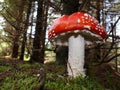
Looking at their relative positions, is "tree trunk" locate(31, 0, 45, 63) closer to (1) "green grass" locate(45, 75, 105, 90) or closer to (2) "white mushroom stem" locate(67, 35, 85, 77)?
(2) "white mushroom stem" locate(67, 35, 85, 77)

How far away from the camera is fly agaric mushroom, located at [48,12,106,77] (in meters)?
2.55

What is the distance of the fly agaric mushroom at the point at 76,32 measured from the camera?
2.55 metres

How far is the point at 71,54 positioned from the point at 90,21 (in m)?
0.54

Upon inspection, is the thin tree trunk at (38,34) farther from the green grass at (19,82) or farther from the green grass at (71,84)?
the green grass at (71,84)

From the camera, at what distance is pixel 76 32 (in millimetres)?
2584

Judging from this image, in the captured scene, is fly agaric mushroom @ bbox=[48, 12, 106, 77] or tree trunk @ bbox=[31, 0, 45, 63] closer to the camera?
fly agaric mushroom @ bbox=[48, 12, 106, 77]

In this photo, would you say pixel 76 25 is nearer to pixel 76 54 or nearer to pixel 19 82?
pixel 76 54

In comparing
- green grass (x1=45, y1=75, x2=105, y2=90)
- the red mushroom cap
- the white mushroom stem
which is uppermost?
the red mushroom cap

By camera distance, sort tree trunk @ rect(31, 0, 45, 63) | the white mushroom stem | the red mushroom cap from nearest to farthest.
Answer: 1. the red mushroom cap
2. the white mushroom stem
3. tree trunk @ rect(31, 0, 45, 63)

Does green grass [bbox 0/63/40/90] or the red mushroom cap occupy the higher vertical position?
the red mushroom cap

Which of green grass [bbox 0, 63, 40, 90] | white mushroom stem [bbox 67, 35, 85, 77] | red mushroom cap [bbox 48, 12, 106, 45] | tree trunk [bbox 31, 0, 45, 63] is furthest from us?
tree trunk [bbox 31, 0, 45, 63]

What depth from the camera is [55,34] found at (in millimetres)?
2691

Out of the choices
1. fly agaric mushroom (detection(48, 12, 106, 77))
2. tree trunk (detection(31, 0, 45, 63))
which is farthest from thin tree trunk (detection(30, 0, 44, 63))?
fly agaric mushroom (detection(48, 12, 106, 77))

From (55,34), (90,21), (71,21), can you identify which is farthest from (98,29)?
(55,34)
